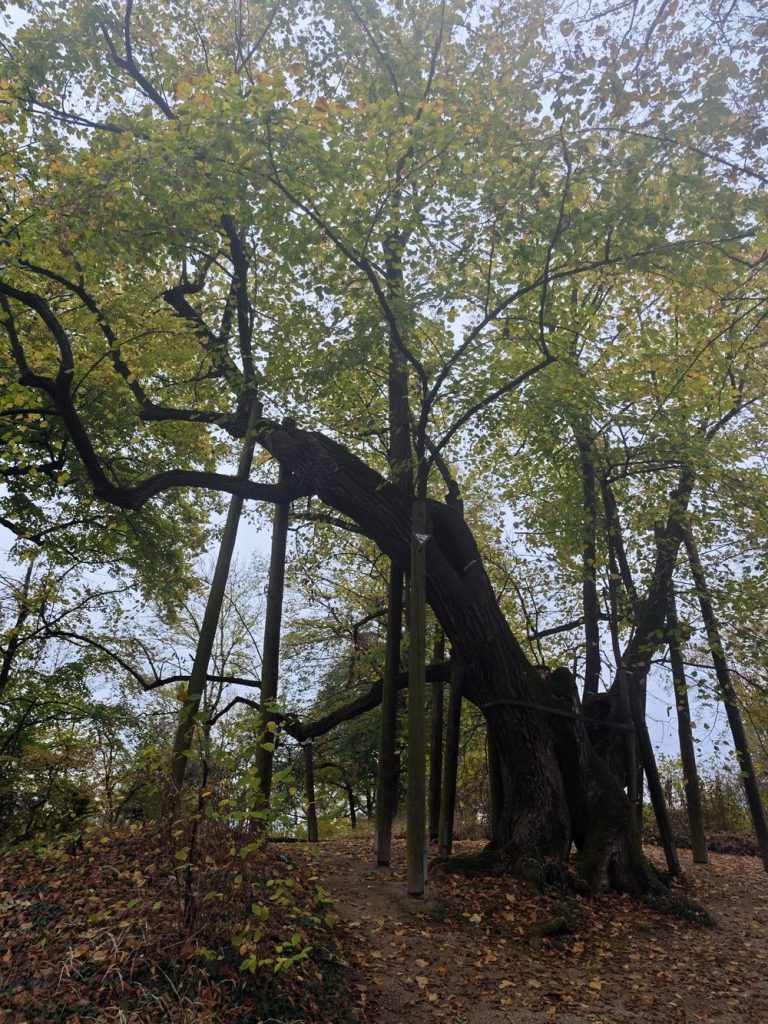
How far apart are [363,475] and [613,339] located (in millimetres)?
4654

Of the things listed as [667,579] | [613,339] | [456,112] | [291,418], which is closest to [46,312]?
[291,418]

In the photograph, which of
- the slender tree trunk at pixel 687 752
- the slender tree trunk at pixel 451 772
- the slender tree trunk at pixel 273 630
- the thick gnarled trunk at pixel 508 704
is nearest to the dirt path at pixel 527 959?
the thick gnarled trunk at pixel 508 704

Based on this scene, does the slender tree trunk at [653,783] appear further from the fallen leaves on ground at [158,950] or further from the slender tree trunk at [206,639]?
the slender tree trunk at [206,639]

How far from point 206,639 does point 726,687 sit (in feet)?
23.7

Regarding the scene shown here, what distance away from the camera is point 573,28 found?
4.55m

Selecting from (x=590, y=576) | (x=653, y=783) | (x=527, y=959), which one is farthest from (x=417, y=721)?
(x=653, y=783)

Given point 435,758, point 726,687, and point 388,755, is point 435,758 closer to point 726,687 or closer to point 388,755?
point 388,755

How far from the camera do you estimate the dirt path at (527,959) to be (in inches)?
194

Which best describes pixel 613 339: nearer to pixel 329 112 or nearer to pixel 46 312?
pixel 329 112

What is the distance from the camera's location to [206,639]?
641 centimetres

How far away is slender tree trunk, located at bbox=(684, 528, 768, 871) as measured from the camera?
8.92 metres

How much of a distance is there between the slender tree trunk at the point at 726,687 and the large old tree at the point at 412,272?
0.61 meters

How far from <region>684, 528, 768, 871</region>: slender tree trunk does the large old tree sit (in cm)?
61

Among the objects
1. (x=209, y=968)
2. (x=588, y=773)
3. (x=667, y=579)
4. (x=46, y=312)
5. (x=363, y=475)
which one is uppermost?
(x=46, y=312)
